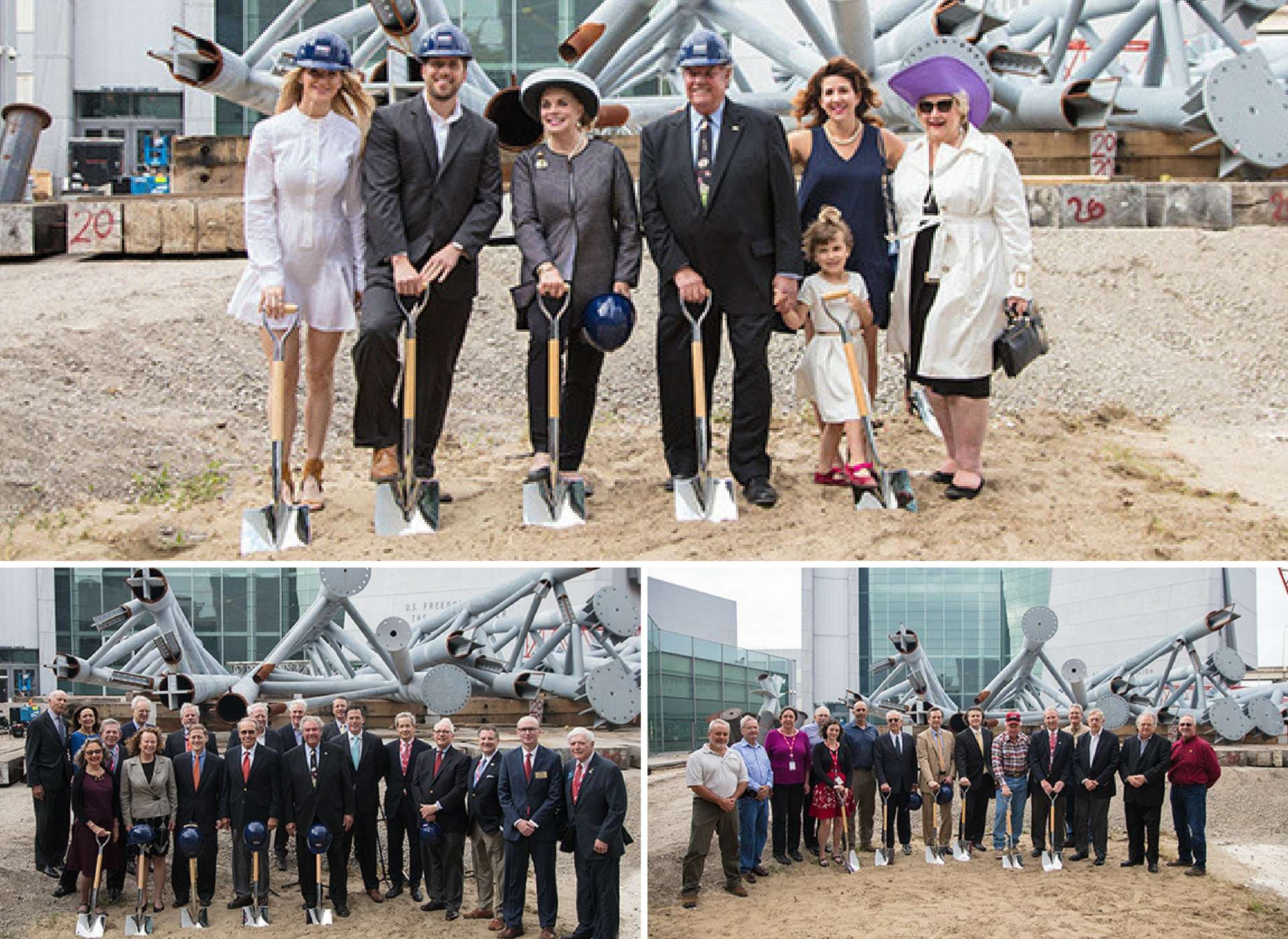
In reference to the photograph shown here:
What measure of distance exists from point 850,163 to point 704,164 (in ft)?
2.13

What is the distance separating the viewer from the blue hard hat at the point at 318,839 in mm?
6391

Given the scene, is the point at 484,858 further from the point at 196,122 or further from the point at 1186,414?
the point at 196,122

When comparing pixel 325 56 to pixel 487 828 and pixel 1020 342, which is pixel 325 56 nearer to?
pixel 1020 342

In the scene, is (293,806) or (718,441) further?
(718,441)

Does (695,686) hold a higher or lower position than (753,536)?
lower

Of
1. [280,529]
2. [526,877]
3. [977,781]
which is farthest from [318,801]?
[977,781]

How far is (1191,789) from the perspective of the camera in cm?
750

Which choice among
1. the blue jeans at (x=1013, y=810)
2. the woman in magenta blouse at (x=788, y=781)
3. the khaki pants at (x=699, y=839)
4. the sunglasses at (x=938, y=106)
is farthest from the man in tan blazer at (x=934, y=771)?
the sunglasses at (x=938, y=106)

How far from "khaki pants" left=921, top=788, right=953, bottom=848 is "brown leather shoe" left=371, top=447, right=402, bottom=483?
3873 mm

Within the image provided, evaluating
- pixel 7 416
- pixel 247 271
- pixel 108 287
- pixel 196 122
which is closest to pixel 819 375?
pixel 247 271

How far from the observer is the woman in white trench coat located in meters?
5.99

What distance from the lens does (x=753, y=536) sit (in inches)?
225

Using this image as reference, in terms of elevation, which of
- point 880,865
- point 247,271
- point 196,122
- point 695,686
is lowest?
point 880,865

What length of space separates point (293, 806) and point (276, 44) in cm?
925
